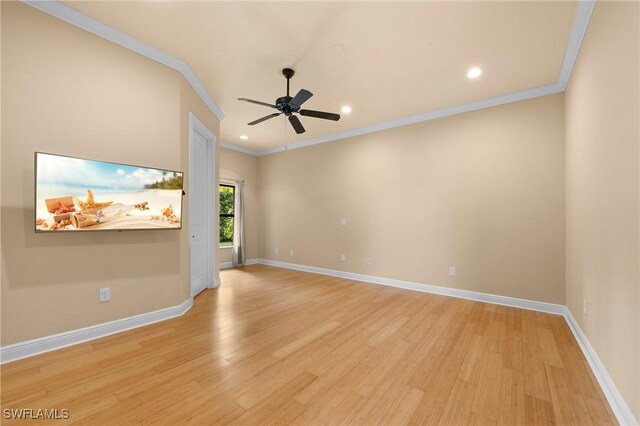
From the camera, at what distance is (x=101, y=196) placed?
2.50 m

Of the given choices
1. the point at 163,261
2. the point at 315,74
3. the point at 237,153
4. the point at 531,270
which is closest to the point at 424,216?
the point at 531,270

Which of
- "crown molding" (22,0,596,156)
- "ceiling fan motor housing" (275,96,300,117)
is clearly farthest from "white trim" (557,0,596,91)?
"ceiling fan motor housing" (275,96,300,117)

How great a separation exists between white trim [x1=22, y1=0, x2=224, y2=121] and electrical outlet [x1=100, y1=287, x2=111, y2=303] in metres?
2.48

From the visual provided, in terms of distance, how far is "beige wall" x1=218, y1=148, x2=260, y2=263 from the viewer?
649cm

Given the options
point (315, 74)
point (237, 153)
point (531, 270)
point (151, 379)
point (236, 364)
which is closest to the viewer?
point (151, 379)

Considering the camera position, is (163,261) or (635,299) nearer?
(635,299)

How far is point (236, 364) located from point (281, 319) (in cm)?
101

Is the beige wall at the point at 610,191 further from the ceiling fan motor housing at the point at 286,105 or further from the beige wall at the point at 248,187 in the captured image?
the beige wall at the point at 248,187

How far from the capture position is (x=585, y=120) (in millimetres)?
2473

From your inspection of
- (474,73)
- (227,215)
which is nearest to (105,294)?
(227,215)

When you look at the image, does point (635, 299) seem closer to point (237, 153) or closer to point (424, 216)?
point (424, 216)

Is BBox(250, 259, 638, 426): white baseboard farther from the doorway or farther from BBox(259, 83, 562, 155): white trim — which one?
BBox(259, 83, 562, 155): white trim

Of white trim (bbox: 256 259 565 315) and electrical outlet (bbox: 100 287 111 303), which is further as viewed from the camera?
white trim (bbox: 256 259 565 315)

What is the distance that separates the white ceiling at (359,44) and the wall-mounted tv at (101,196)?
138cm
